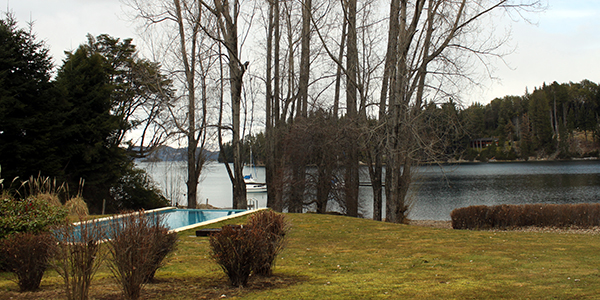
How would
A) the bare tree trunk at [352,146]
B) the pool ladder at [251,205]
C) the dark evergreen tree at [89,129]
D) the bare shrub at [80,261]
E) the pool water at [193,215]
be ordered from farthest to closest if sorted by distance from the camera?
1. the pool ladder at [251,205]
2. the dark evergreen tree at [89,129]
3. the bare tree trunk at [352,146]
4. the pool water at [193,215]
5. the bare shrub at [80,261]

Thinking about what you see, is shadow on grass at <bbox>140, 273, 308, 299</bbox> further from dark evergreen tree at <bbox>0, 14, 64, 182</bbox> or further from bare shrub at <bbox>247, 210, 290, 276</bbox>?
A: dark evergreen tree at <bbox>0, 14, 64, 182</bbox>

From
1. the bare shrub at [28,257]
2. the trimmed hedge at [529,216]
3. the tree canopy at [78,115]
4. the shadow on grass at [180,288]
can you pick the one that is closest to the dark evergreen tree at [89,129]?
the tree canopy at [78,115]

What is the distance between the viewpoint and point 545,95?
91.6m

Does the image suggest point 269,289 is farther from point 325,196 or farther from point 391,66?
point 325,196

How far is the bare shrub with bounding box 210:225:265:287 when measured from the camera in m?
4.75

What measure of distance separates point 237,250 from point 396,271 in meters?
2.55

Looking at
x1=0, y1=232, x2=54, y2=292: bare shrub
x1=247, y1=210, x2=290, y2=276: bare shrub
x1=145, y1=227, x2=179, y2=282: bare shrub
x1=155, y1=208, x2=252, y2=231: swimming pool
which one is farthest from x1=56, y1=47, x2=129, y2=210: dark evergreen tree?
x1=247, y1=210, x2=290, y2=276: bare shrub

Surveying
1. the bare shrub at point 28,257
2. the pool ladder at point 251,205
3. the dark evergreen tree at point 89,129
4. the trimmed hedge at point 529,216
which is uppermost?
the dark evergreen tree at point 89,129

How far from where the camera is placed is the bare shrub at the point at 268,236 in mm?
5102

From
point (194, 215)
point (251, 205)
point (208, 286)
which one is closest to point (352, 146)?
point (194, 215)

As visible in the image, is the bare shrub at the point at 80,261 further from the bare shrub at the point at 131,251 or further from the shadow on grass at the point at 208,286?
the shadow on grass at the point at 208,286

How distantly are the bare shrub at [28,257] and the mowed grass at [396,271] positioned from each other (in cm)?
19

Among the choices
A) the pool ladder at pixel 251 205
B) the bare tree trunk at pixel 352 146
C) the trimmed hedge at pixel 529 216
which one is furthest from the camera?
the pool ladder at pixel 251 205

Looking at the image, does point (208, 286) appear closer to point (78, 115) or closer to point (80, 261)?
point (80, 261)
